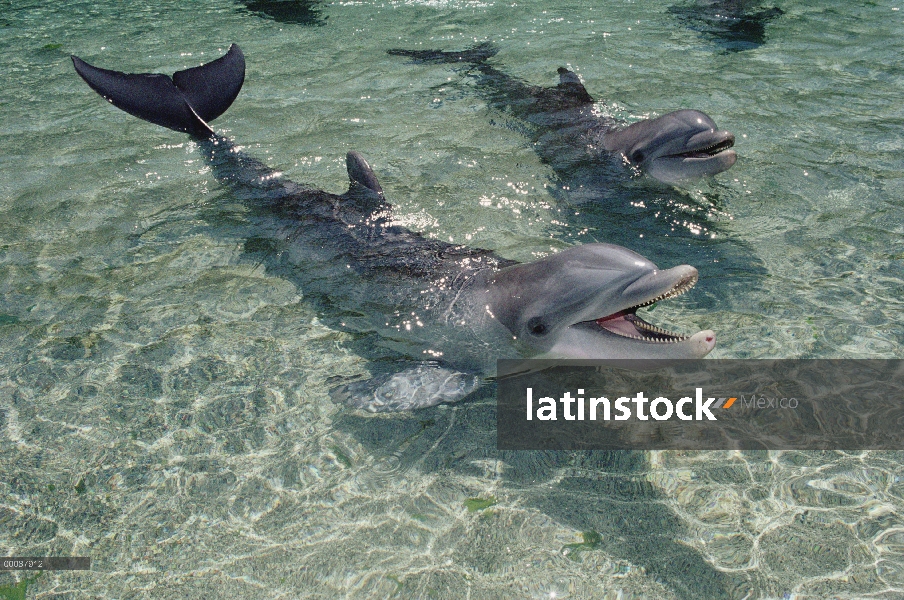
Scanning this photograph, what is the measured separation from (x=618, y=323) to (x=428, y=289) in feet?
4.93

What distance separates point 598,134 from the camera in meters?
8.34

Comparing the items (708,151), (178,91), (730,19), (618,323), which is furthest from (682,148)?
(730,19)

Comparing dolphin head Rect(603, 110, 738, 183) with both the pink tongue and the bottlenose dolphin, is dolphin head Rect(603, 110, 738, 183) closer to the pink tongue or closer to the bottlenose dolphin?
the pink tongue

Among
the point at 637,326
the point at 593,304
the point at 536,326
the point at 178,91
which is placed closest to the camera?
the point at 593,304

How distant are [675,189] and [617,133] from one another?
94 cm

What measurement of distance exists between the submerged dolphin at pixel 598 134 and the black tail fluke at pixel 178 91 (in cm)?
328

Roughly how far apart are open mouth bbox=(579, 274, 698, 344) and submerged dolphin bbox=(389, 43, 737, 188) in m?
3.03

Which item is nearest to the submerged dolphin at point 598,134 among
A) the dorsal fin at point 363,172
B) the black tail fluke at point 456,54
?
the black tail fluke at point 456,54

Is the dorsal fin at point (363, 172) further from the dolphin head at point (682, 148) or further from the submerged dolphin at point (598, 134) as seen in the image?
the dolphin head at point (682, 148)

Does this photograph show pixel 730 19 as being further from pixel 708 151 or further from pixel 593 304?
pixel 593 304

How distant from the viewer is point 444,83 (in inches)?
406

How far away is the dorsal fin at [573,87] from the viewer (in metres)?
9.17

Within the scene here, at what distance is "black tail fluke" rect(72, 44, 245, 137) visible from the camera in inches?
304

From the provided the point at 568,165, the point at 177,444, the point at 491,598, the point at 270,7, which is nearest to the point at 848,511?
the point at 491,598
